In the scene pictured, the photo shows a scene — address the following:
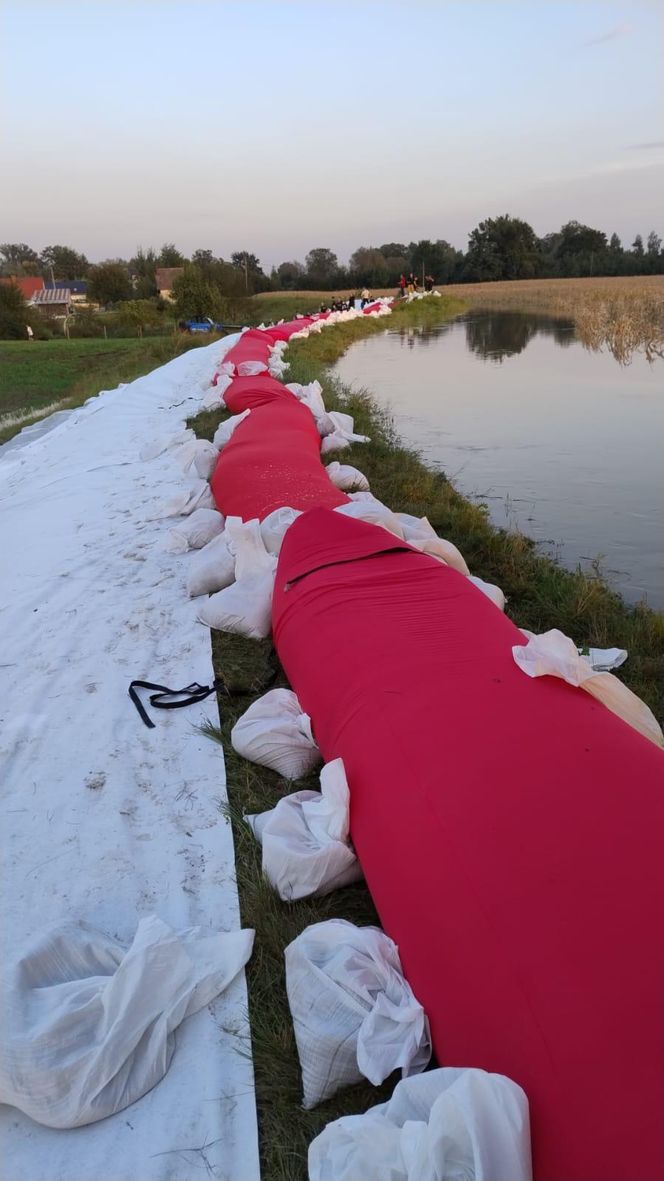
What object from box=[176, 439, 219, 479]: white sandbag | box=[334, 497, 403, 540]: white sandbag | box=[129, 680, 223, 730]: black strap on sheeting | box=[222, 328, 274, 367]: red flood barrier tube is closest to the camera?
box=[129, 680, 223, 730]: black strap on sheeting

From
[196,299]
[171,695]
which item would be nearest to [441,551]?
[171,695]

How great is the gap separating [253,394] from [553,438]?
2.63 meters

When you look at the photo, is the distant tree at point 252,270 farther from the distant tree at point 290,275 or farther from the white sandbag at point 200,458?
the white sandbag at point 200,458

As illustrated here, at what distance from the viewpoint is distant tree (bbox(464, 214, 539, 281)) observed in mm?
41188

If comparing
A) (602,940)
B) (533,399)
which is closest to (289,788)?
(602,940)

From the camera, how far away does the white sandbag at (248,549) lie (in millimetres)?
3047

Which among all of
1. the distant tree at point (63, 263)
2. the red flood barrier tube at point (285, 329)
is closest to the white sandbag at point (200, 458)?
the red flood barrier tube at point (285, 329)

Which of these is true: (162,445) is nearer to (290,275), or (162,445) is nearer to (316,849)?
(316,849)

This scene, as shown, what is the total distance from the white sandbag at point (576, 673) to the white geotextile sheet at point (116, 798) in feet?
2.80

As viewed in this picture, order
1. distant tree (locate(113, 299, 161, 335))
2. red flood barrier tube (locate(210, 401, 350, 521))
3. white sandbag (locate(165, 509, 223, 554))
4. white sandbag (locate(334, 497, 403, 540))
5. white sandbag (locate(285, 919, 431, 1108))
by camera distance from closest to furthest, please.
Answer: white sandbag (locate(285, 919, 431, 1108)) → white sandbag (locate(334, 497, 403, 540)) → red flood barrier tube (locate(210, 401, 350, 521)) → white sandbag (locate(165, 509, 223, 554)) → distant tree (locate(113, 299, 161, 335))

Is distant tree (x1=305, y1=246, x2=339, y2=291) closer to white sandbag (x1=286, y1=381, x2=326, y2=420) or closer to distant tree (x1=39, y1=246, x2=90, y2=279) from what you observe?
distant tree (x1=39, y1=246, x2=90, y2=279)

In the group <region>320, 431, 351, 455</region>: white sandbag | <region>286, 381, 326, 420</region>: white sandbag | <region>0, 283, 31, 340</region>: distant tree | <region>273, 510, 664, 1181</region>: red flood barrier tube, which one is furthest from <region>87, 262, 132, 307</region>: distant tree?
<region>273, 510, 664, 1181</region>: red flood barrier tube

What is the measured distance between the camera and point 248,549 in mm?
3141

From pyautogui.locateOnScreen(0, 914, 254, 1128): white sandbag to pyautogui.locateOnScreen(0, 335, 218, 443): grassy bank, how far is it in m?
9.91
